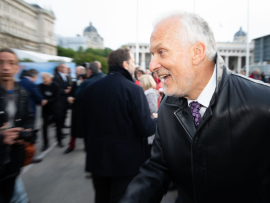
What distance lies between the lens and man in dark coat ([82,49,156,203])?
2.38 metres

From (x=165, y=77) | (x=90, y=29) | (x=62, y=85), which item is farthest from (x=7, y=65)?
(x=90, y=29)

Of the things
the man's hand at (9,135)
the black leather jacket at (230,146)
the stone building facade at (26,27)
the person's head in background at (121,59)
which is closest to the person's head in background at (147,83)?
the person's head in background at (121,59)

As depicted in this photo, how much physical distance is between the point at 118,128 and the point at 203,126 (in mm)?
1378

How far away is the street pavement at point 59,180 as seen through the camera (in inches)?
135

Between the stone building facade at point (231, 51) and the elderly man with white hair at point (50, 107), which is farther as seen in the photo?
the stone building facade at point (231, 51)

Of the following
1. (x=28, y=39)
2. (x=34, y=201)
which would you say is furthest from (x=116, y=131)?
(x=28, y=39)

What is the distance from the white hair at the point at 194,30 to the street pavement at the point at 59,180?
2657 mm

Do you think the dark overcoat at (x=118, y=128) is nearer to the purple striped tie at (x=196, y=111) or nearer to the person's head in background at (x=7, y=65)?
the person's head in background at (x=7, y=65)

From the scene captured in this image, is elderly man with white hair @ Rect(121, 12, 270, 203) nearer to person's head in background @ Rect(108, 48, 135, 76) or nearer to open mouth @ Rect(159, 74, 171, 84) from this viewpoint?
open mouth @ Rect(159, 74, 171, 84)

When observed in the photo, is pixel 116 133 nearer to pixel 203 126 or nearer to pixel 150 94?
pixel 203 126

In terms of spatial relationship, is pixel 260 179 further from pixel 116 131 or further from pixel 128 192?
pixel 116 131

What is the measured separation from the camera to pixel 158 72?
1386mm

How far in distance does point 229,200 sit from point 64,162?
171 inches

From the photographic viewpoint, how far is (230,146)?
1.11m
